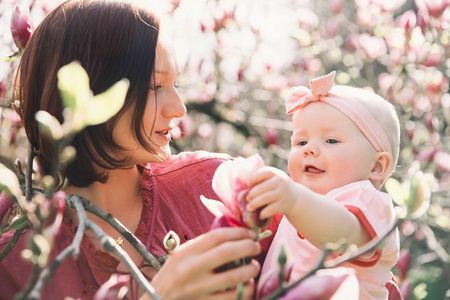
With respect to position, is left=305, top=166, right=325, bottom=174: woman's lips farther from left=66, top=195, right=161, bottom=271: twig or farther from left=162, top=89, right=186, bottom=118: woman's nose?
left=66, top=195, right=161, bottom=271: twig

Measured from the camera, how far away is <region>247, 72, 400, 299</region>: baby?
986 mm

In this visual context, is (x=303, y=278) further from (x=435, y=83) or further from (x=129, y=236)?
(x=435, y=83)

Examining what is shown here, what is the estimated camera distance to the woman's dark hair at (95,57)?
4.24ft

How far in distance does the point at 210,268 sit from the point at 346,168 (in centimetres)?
59

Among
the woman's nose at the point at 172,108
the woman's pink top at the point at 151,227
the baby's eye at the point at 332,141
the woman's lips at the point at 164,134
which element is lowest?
the woman's pink top at the point at 151,227

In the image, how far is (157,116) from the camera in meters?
1.29

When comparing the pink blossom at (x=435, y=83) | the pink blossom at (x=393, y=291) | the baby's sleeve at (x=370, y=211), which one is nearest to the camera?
the baby's sleeve at (x=370, y=211)

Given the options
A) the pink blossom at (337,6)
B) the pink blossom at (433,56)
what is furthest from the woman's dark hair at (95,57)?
the pink blossom at (337,6)

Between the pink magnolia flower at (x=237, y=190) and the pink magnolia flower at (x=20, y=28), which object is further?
the pink magnolia flower at (x=20, y=28)

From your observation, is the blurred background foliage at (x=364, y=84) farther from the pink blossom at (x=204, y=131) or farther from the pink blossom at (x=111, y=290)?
the pink blossom at (x=111, y=290)

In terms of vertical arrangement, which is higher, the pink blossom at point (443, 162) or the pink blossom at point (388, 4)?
the pink blossom at point (388, 4)

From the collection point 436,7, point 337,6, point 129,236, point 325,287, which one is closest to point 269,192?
point 325,287

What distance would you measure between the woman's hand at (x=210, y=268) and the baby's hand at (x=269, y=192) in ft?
0.13

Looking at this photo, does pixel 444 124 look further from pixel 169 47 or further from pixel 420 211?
pixel 420 211
